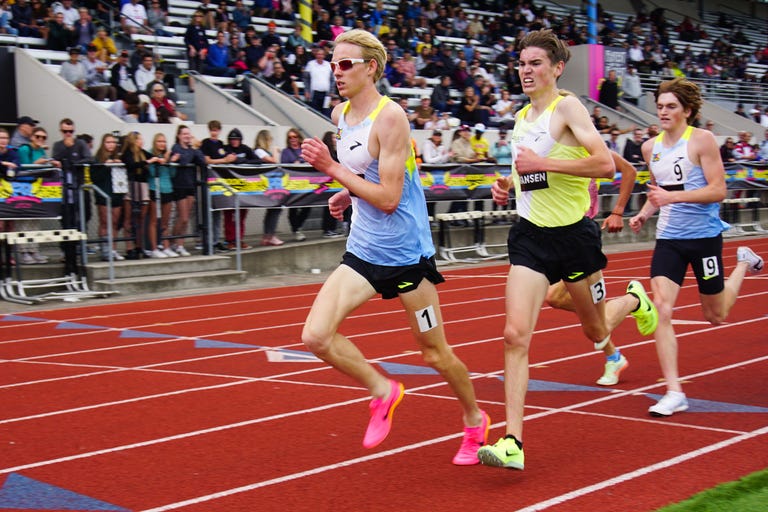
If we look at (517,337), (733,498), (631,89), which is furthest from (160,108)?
(631,89)

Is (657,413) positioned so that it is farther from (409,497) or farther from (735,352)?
(735,352)

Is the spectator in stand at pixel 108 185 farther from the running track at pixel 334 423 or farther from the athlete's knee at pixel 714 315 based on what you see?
the athlete's knee at pixel 714 315

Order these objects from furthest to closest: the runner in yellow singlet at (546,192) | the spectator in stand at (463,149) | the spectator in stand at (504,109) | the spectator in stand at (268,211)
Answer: the spectator in stand at (504,109) < the spectator in stand at (463,149) < the spectator in stand at (268,211) < the runner in yellow singlet at (546,192)

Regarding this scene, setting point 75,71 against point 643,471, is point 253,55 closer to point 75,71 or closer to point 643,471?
point 75,71

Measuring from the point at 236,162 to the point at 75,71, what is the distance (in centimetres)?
387

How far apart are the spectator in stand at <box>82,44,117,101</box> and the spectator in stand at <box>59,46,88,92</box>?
75 mm

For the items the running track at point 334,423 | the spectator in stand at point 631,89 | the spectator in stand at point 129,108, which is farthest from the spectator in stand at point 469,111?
the running track at point 334,423

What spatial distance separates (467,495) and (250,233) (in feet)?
38.2

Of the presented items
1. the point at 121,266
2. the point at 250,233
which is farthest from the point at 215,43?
the point at 121,266

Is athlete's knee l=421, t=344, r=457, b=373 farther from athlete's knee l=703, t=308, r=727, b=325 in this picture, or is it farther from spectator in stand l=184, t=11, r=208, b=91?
spectator in stand l=184, t=11, r=208, b=91

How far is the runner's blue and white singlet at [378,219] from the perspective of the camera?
4.79 meters

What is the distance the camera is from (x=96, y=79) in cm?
1739

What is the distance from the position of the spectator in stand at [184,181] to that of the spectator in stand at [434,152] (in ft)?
15.2

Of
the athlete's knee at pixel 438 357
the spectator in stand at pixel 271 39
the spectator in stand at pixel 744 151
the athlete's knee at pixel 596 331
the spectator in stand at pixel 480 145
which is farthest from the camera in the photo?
the spectator in stand at pixel 744 151
